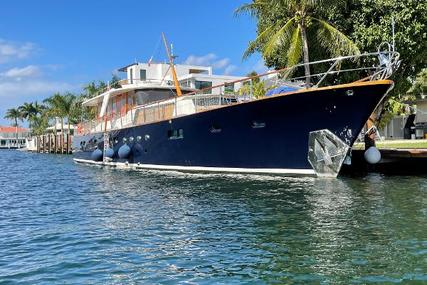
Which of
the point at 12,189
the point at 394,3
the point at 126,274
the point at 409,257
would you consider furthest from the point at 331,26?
the point at 126,274

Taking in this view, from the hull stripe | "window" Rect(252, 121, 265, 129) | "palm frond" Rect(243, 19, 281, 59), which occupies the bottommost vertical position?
the hull stripe

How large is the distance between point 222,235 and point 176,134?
11.6 metres

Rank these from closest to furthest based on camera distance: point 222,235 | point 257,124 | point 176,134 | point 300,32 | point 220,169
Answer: point 222,235 → point 257,124 → point 220,169 → point 176,134 → point 300,32

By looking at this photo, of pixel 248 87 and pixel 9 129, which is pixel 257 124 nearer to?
pixel 248 87

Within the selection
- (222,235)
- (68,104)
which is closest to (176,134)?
(222,235)

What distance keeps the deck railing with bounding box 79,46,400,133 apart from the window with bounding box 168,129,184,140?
61cm

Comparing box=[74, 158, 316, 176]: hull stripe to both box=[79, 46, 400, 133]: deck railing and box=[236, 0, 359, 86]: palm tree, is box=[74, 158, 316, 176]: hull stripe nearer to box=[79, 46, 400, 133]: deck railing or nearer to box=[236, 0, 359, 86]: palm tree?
box=[79, 46, 400, 133]: deck railing

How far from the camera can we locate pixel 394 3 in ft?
66.7

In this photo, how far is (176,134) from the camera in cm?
1994

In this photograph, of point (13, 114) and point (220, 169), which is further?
point (13, 114)

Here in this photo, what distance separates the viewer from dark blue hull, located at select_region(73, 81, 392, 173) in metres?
15.3

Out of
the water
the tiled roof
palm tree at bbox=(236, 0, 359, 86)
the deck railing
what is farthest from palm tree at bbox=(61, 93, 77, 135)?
the tiled roof

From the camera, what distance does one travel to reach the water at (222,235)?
21.3 feet

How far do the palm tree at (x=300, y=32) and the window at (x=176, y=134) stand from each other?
18.3 ft
